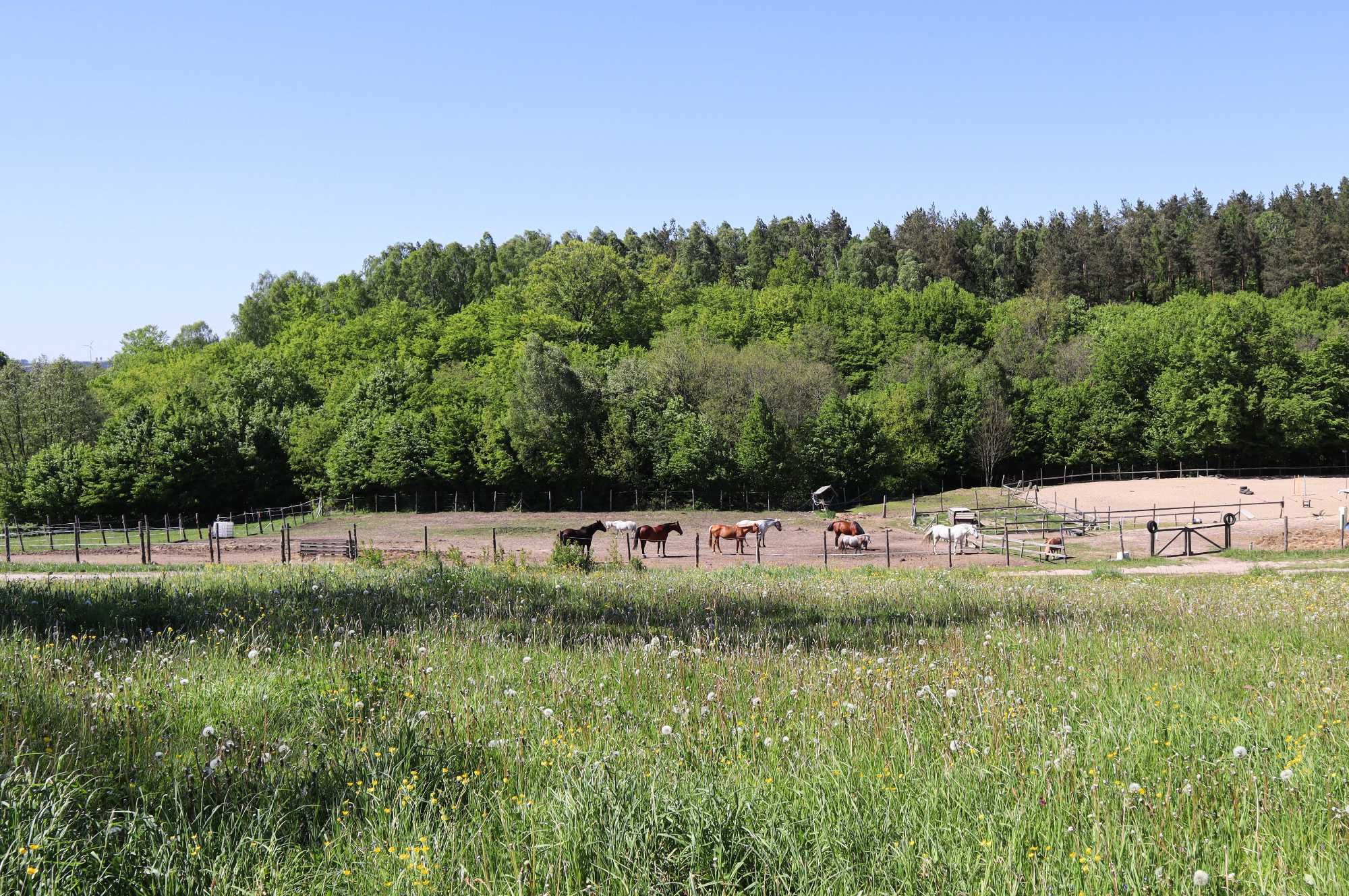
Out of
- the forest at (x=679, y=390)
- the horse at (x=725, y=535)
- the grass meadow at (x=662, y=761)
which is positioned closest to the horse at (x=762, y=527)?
the horse at (x=725, y=535)

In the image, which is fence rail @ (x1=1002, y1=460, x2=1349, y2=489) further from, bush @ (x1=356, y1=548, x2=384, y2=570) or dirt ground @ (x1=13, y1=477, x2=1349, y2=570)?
bush @ (x1=356, y1=548, x2=384, y2=570)

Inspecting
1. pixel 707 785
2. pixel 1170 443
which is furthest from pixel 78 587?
pixel 1170 443

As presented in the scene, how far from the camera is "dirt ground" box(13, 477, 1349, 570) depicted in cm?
3631

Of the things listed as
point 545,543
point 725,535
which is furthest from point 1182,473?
point 545,543

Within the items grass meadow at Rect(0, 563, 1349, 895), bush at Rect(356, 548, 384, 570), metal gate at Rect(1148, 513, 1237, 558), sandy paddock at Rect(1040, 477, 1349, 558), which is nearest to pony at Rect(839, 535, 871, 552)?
sandy paddock at Rect(1040, 477, 1349, 558)

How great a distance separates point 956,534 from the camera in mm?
40875

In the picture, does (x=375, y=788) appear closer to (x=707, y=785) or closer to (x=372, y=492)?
(x=707, y=785)

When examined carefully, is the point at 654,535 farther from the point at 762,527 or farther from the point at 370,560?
the point at 370,560

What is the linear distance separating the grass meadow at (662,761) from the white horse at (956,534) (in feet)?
98.0

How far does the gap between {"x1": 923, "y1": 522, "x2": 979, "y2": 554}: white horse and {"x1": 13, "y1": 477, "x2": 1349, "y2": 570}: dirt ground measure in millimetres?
1236

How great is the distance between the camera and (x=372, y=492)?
237ft

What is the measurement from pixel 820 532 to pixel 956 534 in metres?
12.1

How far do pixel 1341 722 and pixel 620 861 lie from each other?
4599 mm

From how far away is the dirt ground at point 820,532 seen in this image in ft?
119
